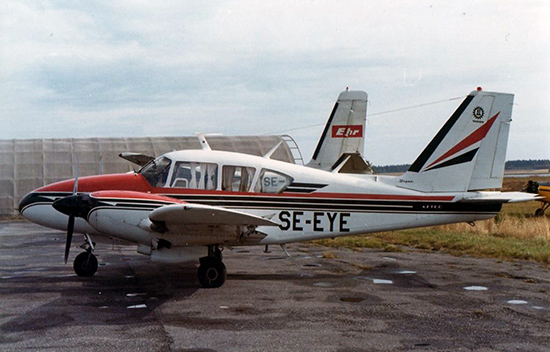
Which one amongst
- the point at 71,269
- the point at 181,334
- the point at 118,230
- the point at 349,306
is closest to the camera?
the point at 181,334

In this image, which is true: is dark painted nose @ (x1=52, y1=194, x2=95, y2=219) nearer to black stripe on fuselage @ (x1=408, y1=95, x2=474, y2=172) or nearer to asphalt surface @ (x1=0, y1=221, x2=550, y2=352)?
asphalt surface @ (x1=0, y1=221, x2=550, y2=352)

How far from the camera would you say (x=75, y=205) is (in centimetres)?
1004

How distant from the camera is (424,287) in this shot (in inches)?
427

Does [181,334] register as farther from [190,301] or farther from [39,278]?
[39,278]

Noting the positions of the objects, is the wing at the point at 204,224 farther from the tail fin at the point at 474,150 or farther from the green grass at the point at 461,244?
the green grass at the point at 461,244

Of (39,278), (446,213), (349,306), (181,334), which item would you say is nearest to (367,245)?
(446,213)

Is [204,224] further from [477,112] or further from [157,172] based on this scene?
[477,112]

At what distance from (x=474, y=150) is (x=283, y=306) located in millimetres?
5893

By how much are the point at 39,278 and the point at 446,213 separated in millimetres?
8516

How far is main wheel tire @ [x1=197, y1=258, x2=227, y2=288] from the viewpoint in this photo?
10.7 metres

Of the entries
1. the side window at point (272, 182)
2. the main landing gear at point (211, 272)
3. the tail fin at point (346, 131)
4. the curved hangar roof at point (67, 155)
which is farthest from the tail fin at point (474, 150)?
the curved hangar roof at point (67, 155)

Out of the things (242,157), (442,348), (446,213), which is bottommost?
(442,348)

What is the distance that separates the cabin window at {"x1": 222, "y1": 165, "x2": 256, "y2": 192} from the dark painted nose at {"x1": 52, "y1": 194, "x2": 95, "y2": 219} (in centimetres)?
260

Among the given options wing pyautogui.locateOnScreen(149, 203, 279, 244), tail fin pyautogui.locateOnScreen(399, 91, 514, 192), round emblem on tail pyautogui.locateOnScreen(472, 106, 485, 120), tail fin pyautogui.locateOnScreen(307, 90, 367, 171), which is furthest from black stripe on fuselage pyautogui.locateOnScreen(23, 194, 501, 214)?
tail fin pyautogui.locateOnScreen(307, 90, 367, 171)
